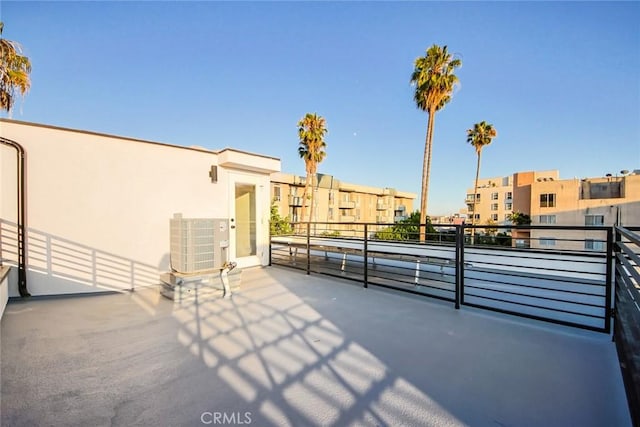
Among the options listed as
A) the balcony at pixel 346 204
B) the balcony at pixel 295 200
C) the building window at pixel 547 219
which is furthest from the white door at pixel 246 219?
the building window at pixel 547 219

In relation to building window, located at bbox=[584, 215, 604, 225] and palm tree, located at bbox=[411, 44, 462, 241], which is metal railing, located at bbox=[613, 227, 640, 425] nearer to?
palm tree, located at bbox=[411, 44, 462, 241]

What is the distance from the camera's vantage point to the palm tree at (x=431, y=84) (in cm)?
1097

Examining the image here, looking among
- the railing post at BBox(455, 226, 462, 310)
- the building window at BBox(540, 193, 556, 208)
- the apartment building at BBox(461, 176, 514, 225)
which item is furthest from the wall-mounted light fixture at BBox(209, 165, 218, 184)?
the apartment building at BBox(461, 176, 514, 225)

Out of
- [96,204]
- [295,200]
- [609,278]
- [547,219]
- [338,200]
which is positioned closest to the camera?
[609,278]

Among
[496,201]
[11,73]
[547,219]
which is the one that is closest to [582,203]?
[547,219]

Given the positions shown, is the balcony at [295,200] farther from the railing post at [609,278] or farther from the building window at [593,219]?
the railing post at [609,278]

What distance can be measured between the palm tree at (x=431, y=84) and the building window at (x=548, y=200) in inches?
747

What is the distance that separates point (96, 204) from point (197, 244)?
1686 millimetres

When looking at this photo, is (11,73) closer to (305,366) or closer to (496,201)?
(305,366)

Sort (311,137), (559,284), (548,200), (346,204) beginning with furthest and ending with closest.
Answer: (346,204) → (548,200) → (311,137) → (559,284)

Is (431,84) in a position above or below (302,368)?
above

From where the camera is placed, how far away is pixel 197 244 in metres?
3.70

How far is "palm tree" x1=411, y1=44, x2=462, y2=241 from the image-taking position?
432 inches

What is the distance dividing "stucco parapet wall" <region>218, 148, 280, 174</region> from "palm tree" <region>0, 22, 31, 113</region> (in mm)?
5863
